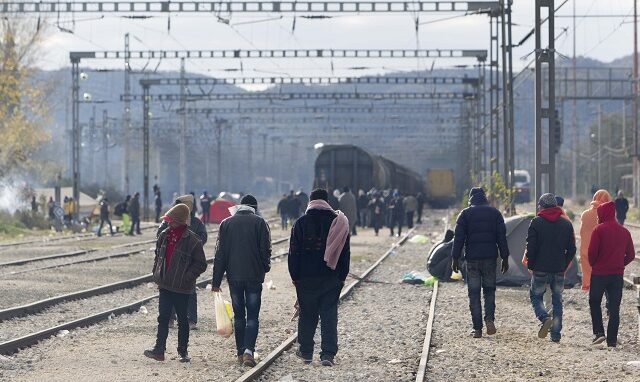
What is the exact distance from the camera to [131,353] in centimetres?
1366

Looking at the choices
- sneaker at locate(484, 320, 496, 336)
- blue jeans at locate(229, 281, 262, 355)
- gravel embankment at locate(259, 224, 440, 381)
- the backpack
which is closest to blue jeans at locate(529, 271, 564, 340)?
sneaker at locate(484, 320, 496, 336)

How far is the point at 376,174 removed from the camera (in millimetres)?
53438

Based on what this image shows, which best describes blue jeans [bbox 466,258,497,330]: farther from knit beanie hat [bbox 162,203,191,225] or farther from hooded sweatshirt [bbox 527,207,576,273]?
knit beanie hat [bbox 162,203,191,225]

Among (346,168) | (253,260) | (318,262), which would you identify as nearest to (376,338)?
(318,262)

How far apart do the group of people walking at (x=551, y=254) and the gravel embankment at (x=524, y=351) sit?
0.42m

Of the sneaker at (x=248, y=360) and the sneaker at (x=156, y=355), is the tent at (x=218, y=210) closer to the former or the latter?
the sneaker at (x=156, y=355)

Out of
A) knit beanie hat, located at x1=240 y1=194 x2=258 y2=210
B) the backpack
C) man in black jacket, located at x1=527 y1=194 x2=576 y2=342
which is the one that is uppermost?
knit beanie hat, located at x1=240 y1=194 x2=258 y2=210

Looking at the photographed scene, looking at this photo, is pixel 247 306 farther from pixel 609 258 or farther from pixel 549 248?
pixel 609 258

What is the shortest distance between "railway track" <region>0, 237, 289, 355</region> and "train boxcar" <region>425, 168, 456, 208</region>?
66966 mm

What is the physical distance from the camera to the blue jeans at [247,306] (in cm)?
1240

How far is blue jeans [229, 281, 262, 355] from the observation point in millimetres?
12398

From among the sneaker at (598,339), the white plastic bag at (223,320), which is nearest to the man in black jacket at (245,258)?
the white plastic bag at (223,320)

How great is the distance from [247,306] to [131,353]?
183 cm

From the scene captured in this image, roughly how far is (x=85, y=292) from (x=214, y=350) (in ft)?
26.3
